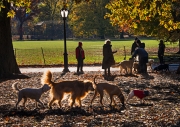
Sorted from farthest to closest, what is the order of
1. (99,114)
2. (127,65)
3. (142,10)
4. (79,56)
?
(79,56) → (127,65) → (142,10) → (99,114)

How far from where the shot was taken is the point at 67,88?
10398 millimetres

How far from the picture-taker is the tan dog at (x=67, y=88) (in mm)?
10391

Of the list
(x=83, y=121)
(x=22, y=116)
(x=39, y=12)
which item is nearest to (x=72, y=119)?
(x=83, y=121)

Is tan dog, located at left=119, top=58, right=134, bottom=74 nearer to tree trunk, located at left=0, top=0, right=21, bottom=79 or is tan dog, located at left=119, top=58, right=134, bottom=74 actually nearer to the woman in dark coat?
the woman in dark coat

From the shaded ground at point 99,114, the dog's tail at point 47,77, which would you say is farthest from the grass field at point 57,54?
the dog's tail at point 47,77

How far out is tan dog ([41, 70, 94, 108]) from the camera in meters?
10.4

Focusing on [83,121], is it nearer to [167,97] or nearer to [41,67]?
[167,97]

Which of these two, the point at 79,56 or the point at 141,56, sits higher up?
the point at 141,56

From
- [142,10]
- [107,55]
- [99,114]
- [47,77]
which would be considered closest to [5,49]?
[107,55]

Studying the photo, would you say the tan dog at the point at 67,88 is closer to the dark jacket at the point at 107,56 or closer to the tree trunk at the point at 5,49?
the dark jacket at the point at 107,56

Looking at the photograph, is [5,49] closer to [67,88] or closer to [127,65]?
[127,65]

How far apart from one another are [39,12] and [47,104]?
340ft

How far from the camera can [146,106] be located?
10.9 metres

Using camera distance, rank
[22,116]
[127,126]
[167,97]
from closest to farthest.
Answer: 1. [127,126]
2. [22,116]
3. [167,97]
